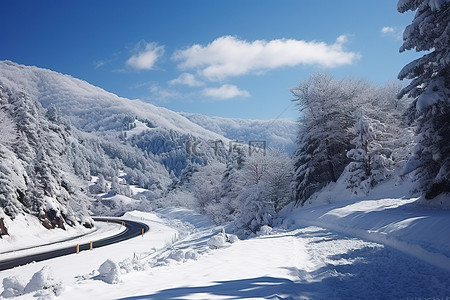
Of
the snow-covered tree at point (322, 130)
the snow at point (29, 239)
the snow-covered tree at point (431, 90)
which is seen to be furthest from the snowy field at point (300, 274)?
the snow at point (29, 239)

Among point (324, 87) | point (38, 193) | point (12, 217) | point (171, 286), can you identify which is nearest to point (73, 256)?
point (12, 217)

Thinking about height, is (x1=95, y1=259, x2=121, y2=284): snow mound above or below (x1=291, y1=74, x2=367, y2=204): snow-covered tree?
below

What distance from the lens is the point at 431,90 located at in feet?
37.8

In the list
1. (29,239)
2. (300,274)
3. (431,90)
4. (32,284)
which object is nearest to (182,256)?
(32,284)

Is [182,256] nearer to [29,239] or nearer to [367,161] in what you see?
[367,161]

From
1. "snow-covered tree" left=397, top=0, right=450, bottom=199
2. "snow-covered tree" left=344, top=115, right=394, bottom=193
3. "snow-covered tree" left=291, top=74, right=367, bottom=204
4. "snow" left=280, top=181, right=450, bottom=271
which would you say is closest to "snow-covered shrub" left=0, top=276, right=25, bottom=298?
"snow" left=280, top=181, right=450, bottom=271

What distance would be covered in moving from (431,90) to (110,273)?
12.6 meters

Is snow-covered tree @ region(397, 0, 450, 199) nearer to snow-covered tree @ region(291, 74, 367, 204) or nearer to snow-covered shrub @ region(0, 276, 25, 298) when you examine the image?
→ snow-covered shrub @ region(0, 276, 25, 298)

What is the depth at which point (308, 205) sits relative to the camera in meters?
29.8

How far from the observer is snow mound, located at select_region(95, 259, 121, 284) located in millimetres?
7412

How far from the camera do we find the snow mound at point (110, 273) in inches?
292

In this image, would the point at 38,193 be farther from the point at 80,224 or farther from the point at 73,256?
the point at 73,256

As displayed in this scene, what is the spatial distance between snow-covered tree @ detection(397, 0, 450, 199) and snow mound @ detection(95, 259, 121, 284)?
38.3ft

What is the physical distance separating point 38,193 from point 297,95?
3058cm
